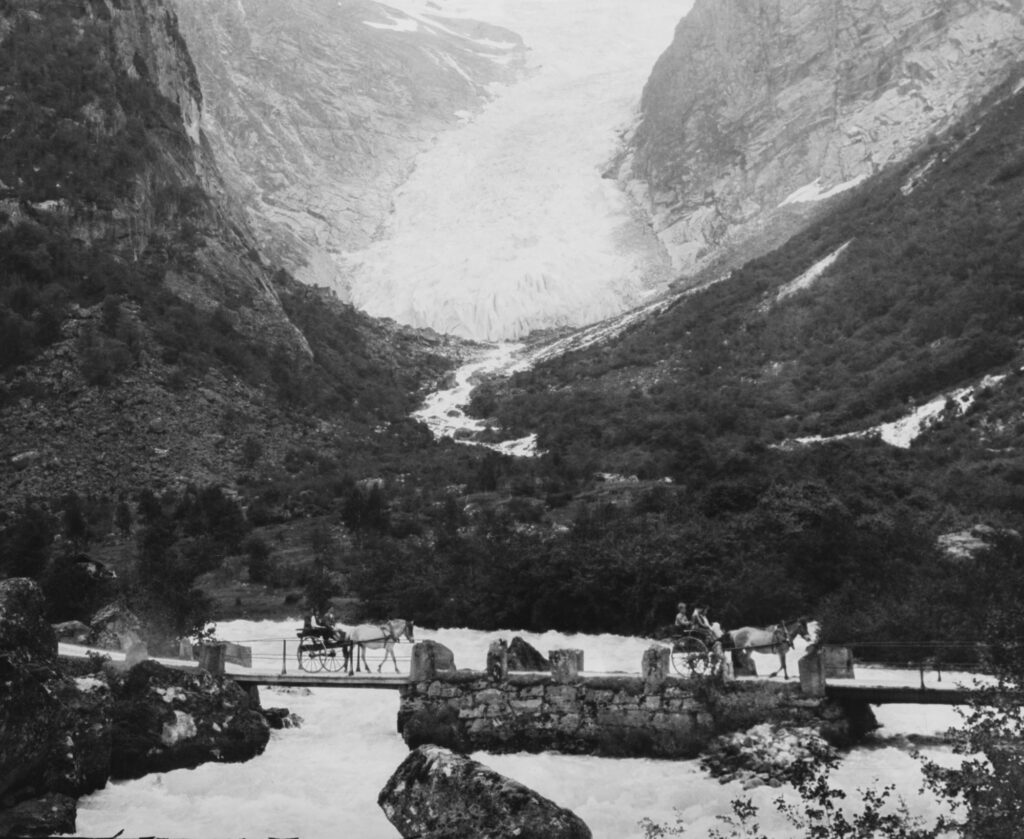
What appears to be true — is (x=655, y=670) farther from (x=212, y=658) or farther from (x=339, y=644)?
(x=212, y=658)

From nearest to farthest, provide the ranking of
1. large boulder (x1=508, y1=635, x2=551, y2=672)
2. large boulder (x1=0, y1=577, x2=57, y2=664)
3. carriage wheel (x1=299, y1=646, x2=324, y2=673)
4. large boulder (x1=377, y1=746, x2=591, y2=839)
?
1. large boulder (x1=377, y1=746, x2=591, y2=839)
2. large boulder (x1=0, y1=577, x2=57, y2=664)
3. large boulder (x1=508, y1=635, x2=551, y2=672)
4. carriage wheel (x1=299, y1=646, x2=324, y2=673)

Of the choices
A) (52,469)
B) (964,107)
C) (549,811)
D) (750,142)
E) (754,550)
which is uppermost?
(750,142)

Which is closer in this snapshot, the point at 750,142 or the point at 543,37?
the point at 750,142

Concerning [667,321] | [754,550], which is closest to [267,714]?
[754,550]

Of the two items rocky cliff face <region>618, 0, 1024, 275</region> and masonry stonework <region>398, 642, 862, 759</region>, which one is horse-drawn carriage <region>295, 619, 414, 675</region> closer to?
masonry stonework <region>398, 642, 862, 759</region>

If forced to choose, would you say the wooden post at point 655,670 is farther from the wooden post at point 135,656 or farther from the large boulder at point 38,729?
the wooden post at point 135,656

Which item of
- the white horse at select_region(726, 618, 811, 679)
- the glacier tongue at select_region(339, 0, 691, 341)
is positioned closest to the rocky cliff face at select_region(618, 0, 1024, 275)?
the glacier tongue at select_region(339, 0, 691, 341)

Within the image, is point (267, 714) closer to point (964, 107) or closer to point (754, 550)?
point (754, 550)
